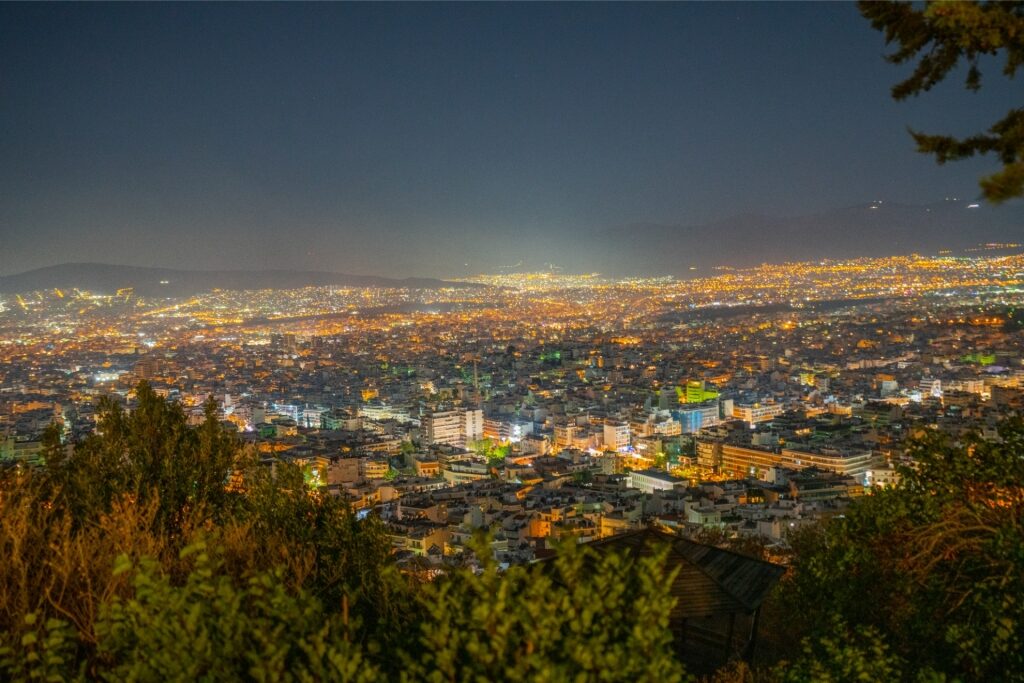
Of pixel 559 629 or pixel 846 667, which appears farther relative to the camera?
pixel 846 667

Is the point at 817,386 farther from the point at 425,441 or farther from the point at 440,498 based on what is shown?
the point at 440,498

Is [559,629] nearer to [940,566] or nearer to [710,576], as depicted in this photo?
[710,576]

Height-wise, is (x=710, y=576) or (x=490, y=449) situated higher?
(x=710, y=576)

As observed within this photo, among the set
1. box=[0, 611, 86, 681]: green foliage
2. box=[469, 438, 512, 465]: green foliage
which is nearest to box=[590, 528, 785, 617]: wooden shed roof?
box=[0, 611, 86, 681]: green foliage

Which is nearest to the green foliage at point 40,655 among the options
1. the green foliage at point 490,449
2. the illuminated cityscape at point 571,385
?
the illuminated cityscape at point 571,385

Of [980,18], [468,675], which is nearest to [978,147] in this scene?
[980,18]

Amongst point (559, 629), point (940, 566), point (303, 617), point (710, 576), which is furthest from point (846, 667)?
point (303, 617)

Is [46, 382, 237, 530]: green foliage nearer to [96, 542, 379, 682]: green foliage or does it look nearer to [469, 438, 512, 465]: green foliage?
[96, 542, 379, 682]: green foliage
